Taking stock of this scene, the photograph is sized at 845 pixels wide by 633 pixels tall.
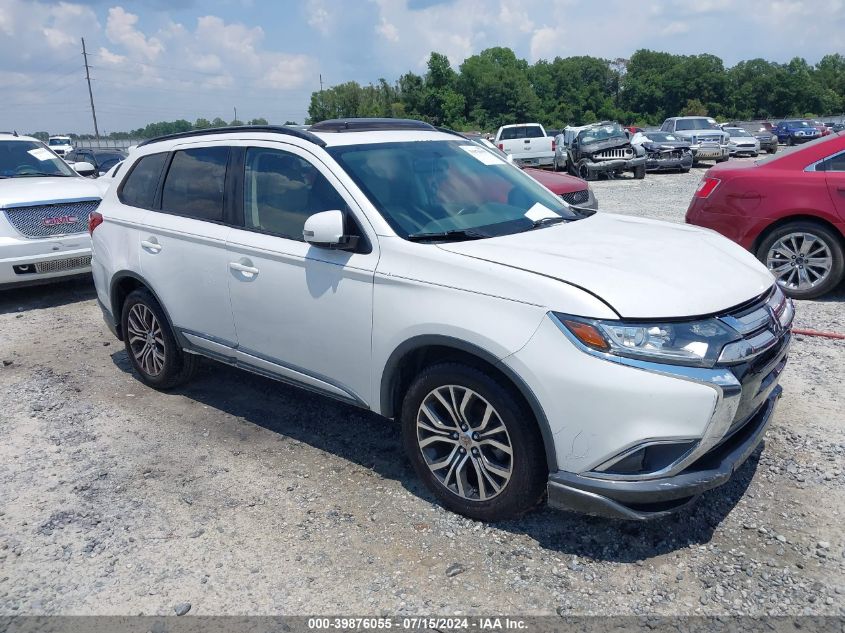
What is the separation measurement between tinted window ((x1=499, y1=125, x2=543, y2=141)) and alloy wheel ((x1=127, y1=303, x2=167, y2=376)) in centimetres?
2072

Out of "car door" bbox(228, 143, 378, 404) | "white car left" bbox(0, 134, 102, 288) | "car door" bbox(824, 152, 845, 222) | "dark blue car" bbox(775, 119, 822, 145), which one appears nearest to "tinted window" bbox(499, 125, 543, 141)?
"white car left" bbox(0, 134, 102, 288)

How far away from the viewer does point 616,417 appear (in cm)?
282

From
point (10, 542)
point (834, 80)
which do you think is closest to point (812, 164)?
point (10, 542)

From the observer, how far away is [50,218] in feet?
26.3

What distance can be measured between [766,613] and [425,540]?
57.6 inches

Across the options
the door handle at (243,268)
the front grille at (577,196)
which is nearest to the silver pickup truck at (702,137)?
the front grille at (577,196)

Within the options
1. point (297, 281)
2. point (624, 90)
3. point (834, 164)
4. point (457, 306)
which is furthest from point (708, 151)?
point (624, 90)

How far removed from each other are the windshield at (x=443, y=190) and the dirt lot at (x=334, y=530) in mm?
1449

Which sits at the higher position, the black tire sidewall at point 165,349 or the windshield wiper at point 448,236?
the windshield wiper at point 448,236

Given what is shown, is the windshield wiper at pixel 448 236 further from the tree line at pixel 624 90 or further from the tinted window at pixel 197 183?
the tree line at pixel 624 90

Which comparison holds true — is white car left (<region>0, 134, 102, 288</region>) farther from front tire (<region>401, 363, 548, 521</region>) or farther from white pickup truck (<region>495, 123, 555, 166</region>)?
white pickup truck (<region>495, 123, 555, 166</region>)

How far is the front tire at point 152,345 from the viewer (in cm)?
504

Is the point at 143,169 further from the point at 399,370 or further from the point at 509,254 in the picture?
the point at 509,254

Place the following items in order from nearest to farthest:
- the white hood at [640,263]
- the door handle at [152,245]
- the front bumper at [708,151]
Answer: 1. the white hood at [640,263]
2. the door handle at [152,245]
3. the front bumper at [708,151]
